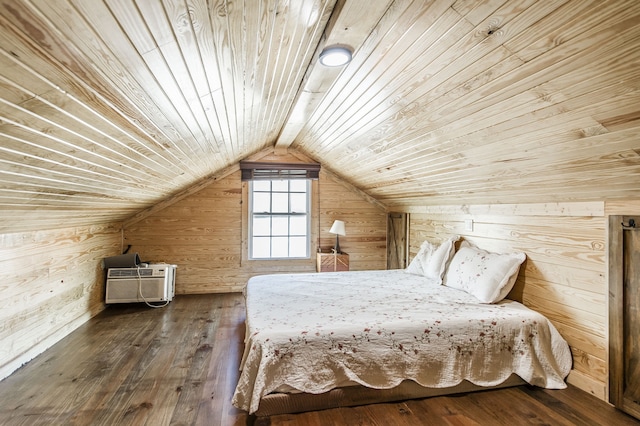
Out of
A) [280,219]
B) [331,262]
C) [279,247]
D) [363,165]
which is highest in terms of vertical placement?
[363,165]

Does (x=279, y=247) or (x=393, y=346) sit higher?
(x=279, y=247)

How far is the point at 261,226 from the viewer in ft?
16.2

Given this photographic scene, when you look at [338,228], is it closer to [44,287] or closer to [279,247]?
[279,247]

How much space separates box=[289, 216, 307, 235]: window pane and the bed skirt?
3.18m

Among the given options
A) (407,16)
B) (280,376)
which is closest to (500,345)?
(280,376)

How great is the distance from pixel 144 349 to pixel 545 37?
11.0ft

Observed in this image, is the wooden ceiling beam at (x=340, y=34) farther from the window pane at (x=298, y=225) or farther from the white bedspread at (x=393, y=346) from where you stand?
the window pane at (x=298, y=225)

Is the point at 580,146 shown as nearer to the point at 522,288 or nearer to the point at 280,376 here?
the point at 522,288

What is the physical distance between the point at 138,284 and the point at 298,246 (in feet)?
7.24

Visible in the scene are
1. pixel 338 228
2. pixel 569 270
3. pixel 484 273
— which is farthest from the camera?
pixel 338 228

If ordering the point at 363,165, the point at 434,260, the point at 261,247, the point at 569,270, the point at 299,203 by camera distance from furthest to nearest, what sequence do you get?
the point at 299,203, the point at 261,247, the point at 363,165, the point at 434,260, the point at 569,270

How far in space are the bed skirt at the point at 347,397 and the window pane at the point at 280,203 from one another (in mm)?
3298

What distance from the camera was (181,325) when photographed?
333 centimetres

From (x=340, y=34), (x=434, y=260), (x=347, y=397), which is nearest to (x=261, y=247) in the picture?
(x=434, y=260)
